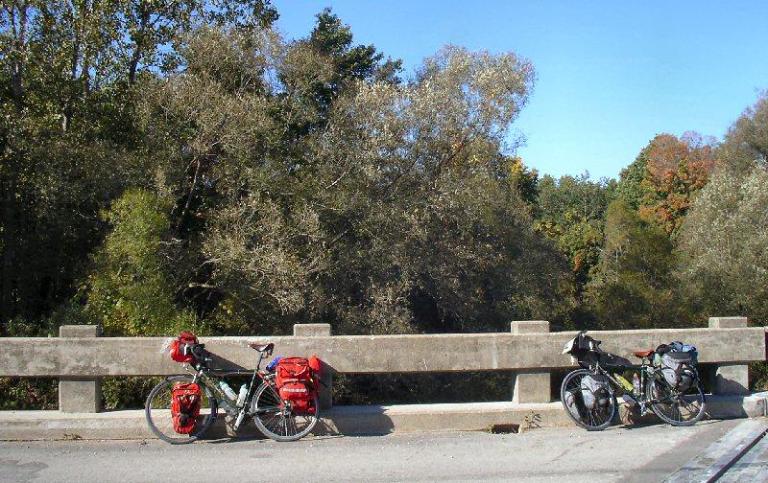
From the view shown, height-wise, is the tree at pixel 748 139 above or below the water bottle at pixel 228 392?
above

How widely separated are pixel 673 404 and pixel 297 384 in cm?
418

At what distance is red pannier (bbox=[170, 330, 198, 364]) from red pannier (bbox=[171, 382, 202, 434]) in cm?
25

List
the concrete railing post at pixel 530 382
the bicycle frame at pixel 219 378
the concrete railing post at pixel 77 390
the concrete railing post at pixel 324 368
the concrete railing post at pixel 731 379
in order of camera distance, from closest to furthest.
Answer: the bicycle frame at pixel 219 378 < the concrete railing post at pixel 77 390 < the concrete railing post at pixel 324 368 < the concrete railing post at pixel 530 382 < the concrete railing post at pixel 731 379

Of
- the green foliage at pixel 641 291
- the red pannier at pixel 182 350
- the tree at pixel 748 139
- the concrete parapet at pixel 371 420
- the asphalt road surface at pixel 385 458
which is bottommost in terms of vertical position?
the asphalt road surface at pixel 385 458

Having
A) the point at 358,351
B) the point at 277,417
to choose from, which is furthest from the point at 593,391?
the point at 277,417

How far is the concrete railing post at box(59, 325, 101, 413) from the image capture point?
27.0 feet

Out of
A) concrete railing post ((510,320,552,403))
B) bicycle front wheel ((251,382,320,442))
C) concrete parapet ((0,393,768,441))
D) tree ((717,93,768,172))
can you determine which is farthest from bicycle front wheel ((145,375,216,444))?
tree ((717,93,768,172))

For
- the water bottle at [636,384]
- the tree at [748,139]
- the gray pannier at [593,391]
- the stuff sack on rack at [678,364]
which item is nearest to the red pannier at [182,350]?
the gray pannier at [593,391]

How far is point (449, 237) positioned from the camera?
16109mm

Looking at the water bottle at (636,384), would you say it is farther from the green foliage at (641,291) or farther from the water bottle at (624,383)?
the green foliage at (641,291)

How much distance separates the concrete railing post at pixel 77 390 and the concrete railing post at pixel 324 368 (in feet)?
7.02

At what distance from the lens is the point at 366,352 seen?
8.43 metres

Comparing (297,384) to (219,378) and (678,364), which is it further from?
(678,364)

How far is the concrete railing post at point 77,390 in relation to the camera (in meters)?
8.22
